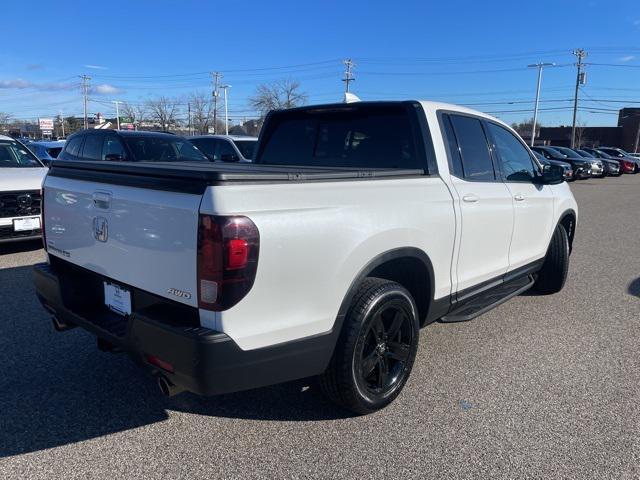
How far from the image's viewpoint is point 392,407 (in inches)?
124

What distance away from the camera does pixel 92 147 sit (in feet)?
30.2

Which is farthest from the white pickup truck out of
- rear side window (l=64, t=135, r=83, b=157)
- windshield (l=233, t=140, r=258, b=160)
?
windshield (l=233, t=140, r=258, b=160)

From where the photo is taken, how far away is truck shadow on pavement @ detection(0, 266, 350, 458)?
2.82 m

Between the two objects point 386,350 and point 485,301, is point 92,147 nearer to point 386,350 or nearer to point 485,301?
point 485,301

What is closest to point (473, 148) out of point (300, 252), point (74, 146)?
point (300, 252)

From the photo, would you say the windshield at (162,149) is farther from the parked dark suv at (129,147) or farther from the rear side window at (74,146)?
the rear side window at (74,146)

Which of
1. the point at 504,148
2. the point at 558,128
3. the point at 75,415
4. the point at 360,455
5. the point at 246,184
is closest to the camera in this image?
the point at 246,184

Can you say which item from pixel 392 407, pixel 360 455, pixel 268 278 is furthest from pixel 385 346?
pixel 268 278

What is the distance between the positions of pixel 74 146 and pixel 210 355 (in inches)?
352

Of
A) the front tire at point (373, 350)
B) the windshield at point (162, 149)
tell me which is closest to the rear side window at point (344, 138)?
the front tire at point (373, 350)

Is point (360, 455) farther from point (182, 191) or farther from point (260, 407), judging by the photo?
point (182, 191)

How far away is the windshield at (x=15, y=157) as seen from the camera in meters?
7.59

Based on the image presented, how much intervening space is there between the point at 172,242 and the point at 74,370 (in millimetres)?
1842

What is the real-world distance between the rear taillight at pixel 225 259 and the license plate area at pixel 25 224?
17.9 ft
